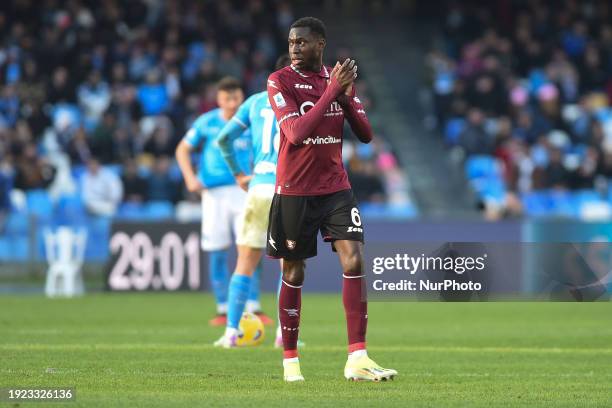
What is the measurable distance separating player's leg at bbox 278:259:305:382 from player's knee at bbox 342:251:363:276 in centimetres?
33

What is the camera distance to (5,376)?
8.43m

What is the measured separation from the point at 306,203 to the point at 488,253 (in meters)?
1.55

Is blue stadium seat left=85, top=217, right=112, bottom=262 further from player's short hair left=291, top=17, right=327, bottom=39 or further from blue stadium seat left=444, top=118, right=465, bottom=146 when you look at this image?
player's short hair left=291, top=17, right=327, bottom=39

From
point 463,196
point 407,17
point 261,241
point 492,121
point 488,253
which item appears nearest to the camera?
point 488,253

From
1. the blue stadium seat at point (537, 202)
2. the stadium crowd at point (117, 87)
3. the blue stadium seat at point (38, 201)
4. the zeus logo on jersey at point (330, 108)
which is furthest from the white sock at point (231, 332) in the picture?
the blue stadium seat at point (537, 202)

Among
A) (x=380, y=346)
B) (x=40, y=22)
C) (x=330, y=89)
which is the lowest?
(x=380, y=346)

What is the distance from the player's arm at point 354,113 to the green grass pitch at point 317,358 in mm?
1656

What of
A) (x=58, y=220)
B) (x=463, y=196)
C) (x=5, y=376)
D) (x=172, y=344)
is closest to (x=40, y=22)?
(x=58, y=220)

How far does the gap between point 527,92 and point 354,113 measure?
20090mm

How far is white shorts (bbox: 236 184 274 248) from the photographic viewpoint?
1092cm

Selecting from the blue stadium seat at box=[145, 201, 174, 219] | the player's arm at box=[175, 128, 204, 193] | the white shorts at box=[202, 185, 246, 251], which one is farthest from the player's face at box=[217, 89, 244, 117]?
the blue stadium seat at box=[145, 201, 174, 219]

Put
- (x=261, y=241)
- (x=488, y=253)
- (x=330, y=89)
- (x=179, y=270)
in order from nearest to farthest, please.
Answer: (x=330, y=89) < (x=488, y=253) < (x=261, y=241) < (x=179, y=270)

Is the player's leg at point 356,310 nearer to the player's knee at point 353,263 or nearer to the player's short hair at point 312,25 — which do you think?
the player's knee at point 353,263

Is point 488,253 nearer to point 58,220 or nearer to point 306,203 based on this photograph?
point 306,203
